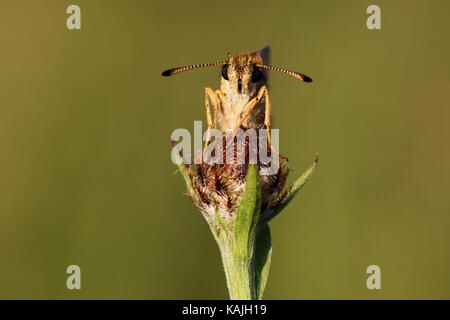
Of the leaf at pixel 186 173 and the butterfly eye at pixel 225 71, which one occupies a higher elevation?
the butterfly eye at pixel 225 71

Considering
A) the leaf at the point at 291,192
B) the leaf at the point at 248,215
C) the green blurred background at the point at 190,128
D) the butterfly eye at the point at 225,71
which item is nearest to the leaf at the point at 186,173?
the leaf at the point at 248,215

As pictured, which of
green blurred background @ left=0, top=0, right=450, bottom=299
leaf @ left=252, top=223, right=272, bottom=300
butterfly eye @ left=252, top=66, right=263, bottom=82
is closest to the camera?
butterfly eye @ left=252, top=66, right=263, bottom=82

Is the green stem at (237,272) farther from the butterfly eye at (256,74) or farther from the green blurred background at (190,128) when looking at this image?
the green blurred background at (190,128)

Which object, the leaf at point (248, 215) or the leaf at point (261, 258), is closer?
the leaf at point (248, 215)

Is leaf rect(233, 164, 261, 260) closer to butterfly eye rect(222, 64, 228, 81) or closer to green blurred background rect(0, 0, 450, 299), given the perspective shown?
butterfly eye rect(222, 64, 228, 81)

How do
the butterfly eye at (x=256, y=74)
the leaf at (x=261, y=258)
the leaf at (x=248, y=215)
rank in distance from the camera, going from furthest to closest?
1. the leaf at (x=261, y=258)
2. the butterfly eye at (x=256, y=74)
3. the leaf at (x=248, y=215)

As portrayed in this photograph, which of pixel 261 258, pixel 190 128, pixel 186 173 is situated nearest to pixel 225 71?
pixel 186 173

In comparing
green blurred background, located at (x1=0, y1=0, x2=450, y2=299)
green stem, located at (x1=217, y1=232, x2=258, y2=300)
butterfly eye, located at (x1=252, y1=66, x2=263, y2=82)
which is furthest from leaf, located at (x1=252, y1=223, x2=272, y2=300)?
green blurred background, located at (x1=0, y1=0, x2=450, y2=299)

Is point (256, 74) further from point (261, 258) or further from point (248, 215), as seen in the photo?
point (261, 258)

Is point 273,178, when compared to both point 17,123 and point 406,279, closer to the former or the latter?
point 406,279

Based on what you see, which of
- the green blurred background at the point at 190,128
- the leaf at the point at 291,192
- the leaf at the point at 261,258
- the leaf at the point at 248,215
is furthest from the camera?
the green blurred background at the point at 190,128
